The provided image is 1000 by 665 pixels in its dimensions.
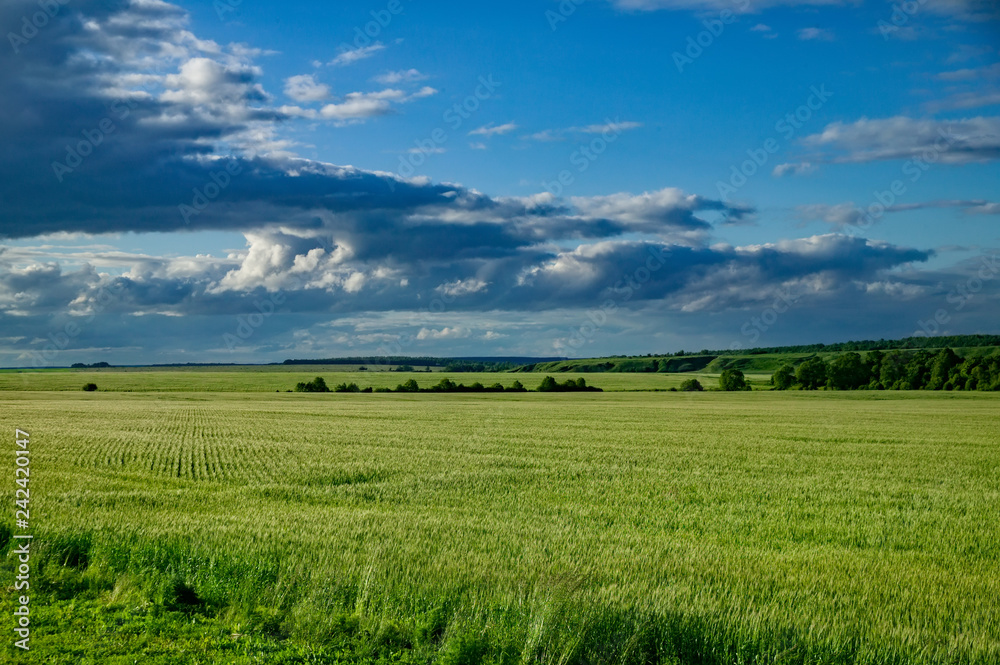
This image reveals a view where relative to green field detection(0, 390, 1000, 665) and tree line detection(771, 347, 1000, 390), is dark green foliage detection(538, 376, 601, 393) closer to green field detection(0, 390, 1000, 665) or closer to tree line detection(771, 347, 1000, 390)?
tree line detection(771, 347, 1000, 390)

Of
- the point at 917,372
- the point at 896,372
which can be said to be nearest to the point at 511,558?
the point at 917,372

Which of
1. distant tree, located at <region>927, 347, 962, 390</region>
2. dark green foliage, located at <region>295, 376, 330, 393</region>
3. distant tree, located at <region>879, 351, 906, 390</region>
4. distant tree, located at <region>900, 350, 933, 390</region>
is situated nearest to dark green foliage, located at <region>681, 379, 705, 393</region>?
distant tree, located at <region>879, 351, 906, 390</region>

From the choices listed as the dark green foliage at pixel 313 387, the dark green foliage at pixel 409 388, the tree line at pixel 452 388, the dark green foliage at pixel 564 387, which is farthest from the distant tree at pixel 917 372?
the dark green foliage at pixel 313 387

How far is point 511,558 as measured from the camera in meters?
11.1

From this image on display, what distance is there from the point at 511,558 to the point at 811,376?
437ft

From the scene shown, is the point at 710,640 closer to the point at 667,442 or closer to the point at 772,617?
the point at 772,617

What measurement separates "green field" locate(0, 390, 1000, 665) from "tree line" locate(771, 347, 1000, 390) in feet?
349

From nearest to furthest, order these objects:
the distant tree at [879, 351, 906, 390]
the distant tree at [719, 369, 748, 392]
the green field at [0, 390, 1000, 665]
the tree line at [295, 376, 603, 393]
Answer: the green field at [0, 390, 1000, 665]
the tree line at [295, 376, 603, 393]
the distant tree at [879, 351, 906, 390]
the distant tree at [719, 369, 748, 392]

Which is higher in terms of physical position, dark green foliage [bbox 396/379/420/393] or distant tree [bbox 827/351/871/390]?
distant tree [bbox 827/351/871/390]

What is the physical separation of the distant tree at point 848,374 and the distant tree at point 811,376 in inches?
53.6

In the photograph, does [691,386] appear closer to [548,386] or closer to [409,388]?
[548,386]

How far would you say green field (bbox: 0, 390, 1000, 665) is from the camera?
7316 millimetres

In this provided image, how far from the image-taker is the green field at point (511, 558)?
7316mm

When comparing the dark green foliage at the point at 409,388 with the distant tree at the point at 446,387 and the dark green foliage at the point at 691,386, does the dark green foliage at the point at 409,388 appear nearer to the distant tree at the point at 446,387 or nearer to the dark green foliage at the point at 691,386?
the distant tree at the point at 446,387
